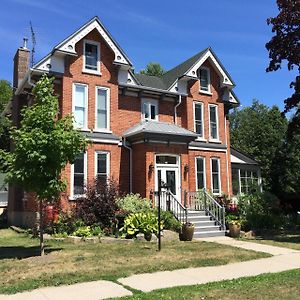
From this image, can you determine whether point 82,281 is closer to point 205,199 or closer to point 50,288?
point 50,288

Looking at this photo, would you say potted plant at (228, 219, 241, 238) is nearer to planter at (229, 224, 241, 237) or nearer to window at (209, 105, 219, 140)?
planter at (229, 224, 241, 237)

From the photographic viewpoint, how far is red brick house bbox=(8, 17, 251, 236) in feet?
65.9

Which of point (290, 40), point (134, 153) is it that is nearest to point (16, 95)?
point (134, 153)

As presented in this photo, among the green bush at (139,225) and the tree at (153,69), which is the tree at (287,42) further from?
the tree at (153,69)

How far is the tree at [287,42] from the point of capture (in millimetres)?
17906

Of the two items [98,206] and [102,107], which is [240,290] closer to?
[98,206]

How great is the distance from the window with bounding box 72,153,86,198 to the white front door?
12.0 feet

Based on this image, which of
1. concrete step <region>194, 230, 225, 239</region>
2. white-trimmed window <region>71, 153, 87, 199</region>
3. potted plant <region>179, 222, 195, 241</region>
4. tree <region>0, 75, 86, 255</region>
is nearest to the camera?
tree <region>0, 75, 86, 255</region>

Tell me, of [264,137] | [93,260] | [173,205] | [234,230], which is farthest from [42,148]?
[264,137]

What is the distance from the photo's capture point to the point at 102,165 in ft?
68.2

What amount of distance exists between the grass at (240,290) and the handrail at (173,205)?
9475mm

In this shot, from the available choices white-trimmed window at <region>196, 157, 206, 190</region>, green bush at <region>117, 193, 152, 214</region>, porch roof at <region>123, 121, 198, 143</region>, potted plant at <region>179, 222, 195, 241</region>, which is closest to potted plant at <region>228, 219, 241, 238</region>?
potted plant at <region>179, 222, 195, 241</region>

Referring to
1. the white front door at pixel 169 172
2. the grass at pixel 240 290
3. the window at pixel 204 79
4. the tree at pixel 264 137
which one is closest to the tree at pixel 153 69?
the tree at pixel 264 137

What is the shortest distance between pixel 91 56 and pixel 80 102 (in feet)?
8.52
